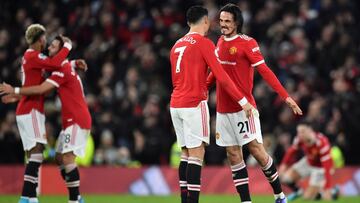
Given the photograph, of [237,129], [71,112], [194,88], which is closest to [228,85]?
[194,88]

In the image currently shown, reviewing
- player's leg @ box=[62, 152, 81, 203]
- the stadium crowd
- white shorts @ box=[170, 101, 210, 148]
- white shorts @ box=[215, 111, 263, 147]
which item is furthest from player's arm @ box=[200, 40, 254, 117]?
the stadium crowd

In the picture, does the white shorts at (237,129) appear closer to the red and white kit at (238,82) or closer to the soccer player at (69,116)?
the red and white kit at (238,82)

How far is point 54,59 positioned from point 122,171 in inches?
269

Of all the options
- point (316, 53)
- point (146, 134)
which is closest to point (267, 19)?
point (316, 53)

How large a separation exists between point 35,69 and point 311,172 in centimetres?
704

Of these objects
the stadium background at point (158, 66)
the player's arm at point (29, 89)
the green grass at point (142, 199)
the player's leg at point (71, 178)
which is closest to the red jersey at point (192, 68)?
the player's leg at point (71, 178)

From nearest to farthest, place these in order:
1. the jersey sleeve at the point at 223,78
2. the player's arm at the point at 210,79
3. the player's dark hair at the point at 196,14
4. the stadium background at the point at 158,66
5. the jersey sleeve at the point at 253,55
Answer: the jersey sleeve at the point at 223,78, the player's dark hair at the point at 196,14, the jersey sleeve at the point at 253,55, the player's arm at the point at 210,79, the stadium background at the point at 158,66

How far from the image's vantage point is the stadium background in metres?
20.1

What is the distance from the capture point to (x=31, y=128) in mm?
12859

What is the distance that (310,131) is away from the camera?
55.3 feet

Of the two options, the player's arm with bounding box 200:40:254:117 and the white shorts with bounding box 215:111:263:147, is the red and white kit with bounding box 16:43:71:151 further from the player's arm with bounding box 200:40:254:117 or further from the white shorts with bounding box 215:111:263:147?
the player's arm with bounding box 200:40:254:117

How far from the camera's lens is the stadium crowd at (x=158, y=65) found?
2012cm

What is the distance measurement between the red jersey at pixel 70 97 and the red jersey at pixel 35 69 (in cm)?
15

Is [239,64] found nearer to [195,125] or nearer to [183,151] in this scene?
[195,125]
